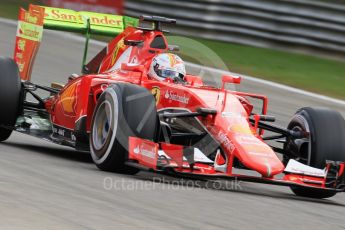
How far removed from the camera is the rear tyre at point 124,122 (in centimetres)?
798

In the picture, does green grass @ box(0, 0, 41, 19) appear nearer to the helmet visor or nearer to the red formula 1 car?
the red formula 1 car

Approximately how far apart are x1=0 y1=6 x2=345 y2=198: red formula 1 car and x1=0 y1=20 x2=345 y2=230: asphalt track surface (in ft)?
0.63

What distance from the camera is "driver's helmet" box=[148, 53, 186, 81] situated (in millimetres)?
9148

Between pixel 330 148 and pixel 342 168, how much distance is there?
0.37 m

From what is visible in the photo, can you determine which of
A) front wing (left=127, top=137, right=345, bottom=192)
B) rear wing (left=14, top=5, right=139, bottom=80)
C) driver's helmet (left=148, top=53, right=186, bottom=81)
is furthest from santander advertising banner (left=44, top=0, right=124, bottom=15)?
front wing (left=127, top=137, right=345, bottom=192)

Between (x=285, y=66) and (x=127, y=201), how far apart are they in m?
11.2

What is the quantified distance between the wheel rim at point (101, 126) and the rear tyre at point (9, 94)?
4.40ft

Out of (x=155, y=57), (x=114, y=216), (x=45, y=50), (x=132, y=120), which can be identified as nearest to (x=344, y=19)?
(x=45, y=50)

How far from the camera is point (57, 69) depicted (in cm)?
1584

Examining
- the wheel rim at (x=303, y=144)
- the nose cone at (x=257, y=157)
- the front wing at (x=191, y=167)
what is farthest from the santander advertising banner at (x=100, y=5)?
the nose cone at (x=257, y=157)

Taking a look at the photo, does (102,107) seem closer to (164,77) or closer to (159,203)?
(164,77)

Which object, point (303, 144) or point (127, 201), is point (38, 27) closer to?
point (303, 144)

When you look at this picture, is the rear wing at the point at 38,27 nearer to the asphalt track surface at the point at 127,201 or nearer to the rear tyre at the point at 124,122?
the asphalt track surface at the point at 127,201

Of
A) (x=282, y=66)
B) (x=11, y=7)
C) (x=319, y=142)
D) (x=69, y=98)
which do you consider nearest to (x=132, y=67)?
(x=69, y=98)
